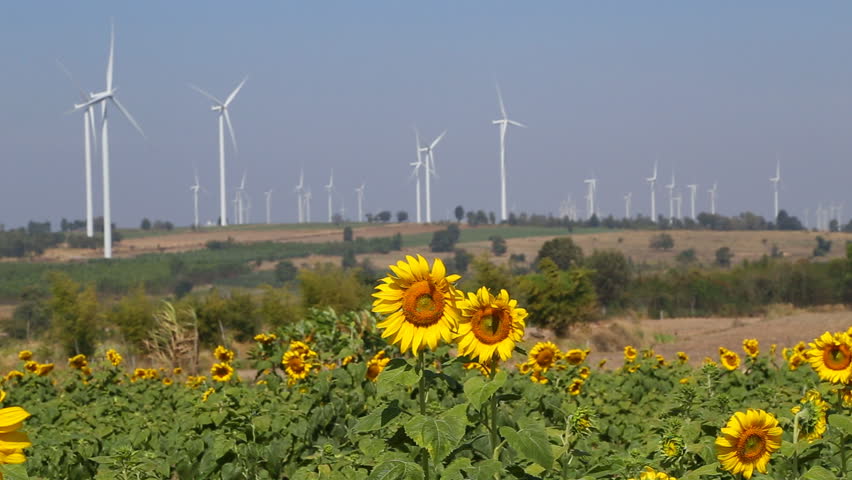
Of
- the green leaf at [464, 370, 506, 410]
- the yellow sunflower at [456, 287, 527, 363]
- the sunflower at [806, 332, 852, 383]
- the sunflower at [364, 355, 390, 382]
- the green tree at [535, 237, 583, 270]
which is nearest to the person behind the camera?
the green leaf at [464, 370, 506, 410]

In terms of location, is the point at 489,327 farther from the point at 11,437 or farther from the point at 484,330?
the point at 11,437

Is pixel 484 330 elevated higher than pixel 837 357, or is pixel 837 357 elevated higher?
pixel 484 330

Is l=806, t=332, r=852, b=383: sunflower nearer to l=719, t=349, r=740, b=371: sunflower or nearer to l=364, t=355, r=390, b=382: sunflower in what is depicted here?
l=364, t=355, r=390, b=382: sunflower

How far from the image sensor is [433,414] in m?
4.49

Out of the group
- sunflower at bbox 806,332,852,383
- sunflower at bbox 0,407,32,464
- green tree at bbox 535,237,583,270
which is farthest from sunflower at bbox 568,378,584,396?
green tree at bbox 535,237,583,270

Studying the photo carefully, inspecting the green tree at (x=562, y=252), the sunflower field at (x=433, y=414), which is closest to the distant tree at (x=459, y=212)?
the green tree at (x=562, y=252)

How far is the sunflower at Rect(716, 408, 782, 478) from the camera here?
3844 millimetres

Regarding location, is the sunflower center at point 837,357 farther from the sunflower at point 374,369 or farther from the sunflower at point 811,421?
the sunflower at point 374,369

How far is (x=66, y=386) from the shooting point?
10.5 meters

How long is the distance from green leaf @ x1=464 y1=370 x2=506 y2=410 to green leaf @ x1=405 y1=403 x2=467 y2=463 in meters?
0.06

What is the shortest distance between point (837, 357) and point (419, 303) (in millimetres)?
2405

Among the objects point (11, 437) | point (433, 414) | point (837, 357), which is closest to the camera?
point (11, 437)

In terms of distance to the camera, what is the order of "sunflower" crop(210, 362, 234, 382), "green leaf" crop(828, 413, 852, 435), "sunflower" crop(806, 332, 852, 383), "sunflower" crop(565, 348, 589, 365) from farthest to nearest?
"sunflower" crop(565, 348, 589, 365)
"sunflower" crop(210, 362, 234, 382)
"sunflower" crop(806, 332, 852, 383)
"green leaf" crop(828, 413, 852, 435)

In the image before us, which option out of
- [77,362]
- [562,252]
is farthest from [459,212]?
[77,362]
